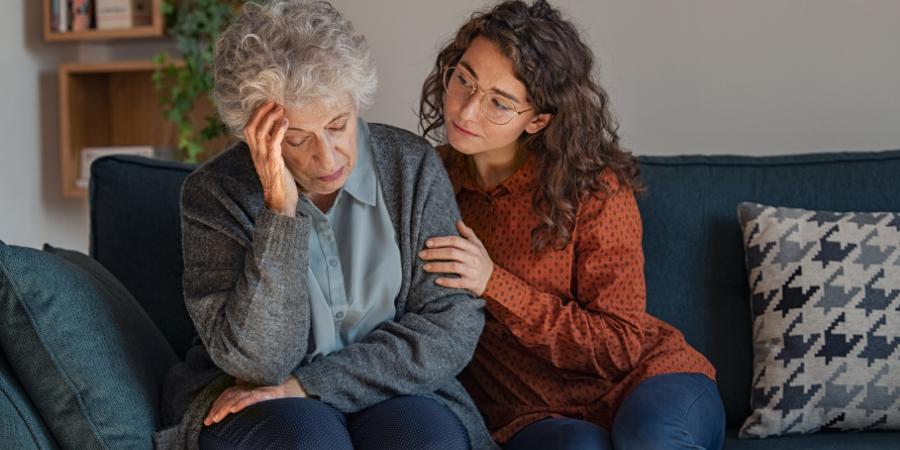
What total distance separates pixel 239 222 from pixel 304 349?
0.83ft

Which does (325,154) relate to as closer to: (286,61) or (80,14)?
(286,61)

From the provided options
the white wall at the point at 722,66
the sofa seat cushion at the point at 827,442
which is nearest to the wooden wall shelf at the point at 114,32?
the white wall at the point at 722,66

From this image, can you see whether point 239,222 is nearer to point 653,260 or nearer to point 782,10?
point 653,260

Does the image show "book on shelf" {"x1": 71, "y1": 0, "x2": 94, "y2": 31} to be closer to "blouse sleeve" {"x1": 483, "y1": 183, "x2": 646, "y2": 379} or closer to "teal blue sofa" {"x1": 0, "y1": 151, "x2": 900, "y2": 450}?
"teal blue sofa" {"x1": 0, "y1": 151, "x2": 900, "y2": 450}

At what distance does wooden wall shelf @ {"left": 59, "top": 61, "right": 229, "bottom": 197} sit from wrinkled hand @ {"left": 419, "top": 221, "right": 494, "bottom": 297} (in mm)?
1791

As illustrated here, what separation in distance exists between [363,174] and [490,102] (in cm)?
29

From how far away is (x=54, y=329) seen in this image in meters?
1.20

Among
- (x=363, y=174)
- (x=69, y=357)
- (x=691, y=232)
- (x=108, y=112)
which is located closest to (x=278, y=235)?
(x=363, y=174)

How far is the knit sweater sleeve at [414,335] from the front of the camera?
128 centimetres

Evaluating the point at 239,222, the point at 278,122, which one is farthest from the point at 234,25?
the point at 239,222

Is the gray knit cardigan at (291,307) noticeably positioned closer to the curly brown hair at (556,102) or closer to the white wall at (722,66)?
the curly brown hair at (556,102)

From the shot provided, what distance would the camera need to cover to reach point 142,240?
66.4 inches

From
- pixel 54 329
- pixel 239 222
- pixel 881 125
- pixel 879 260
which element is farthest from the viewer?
pixel 881 125

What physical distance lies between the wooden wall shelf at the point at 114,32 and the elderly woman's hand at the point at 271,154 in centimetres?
174
